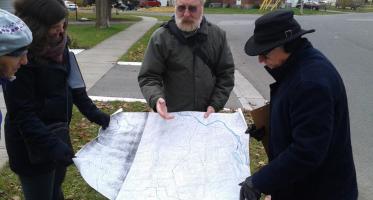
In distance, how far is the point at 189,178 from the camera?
258 cm

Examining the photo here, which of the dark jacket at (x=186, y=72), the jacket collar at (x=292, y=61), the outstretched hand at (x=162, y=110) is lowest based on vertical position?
the outstretched hand at (x=162, y=110)

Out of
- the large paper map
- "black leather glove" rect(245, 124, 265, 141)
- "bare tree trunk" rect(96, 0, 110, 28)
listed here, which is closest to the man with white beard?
the large paper map

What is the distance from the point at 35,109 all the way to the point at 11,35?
67cm

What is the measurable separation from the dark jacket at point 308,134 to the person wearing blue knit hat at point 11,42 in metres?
1.12

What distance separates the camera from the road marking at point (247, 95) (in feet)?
24.2

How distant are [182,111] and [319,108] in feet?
4.47

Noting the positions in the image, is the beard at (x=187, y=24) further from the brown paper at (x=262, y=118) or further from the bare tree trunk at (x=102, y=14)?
the bare tree trunk at (x=102, y=14)

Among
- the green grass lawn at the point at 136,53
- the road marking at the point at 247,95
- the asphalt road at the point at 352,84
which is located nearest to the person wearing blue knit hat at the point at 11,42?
the asphalt road at the point at 352,84

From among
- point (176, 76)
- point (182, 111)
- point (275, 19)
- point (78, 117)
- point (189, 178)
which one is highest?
point (275, 19)

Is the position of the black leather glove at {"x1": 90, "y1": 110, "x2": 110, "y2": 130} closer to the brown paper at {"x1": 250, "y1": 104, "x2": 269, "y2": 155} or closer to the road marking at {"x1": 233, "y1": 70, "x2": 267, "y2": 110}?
the brown paper at {"x1": 250, "y1": 104, "x2": 269, "y2": 155}

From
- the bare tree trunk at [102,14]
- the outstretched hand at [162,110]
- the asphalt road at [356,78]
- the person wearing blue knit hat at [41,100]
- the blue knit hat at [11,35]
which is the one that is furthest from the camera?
the bare tree trunk at [102,14]

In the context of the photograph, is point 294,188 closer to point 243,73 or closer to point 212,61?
point 212,61

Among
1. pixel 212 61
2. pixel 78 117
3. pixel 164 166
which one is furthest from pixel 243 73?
pixel 164 166

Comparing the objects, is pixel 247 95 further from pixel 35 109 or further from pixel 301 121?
pixel 301 121
